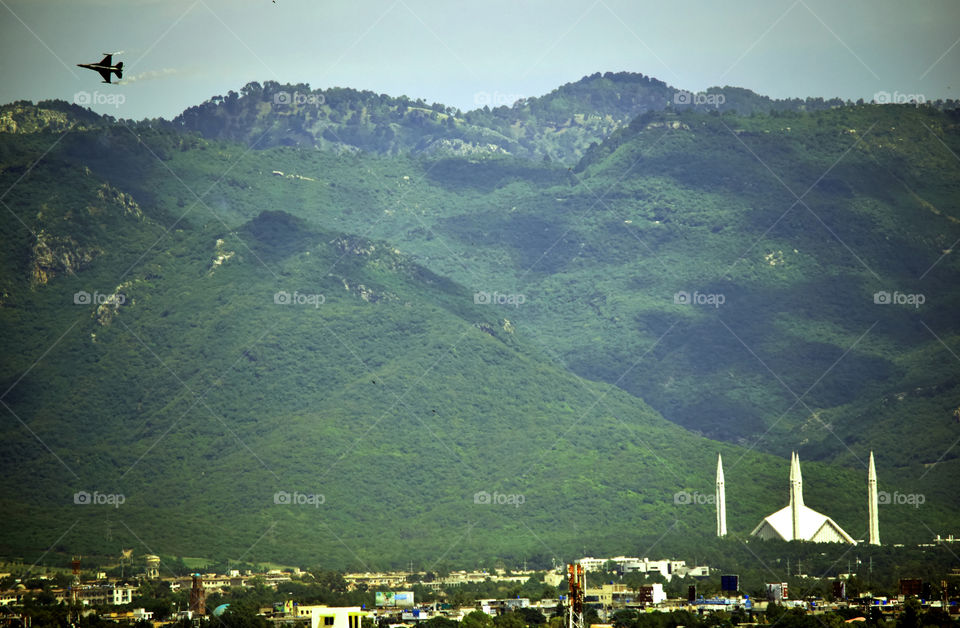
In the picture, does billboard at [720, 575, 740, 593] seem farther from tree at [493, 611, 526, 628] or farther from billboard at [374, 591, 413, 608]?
tree at [493, 611, 526, 628]

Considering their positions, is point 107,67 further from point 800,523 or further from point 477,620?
point 800,523

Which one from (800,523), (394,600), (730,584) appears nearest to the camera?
(394,600)

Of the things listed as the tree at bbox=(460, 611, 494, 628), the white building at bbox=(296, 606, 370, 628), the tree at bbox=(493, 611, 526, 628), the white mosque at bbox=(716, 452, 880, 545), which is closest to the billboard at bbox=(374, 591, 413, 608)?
the tree at bbox=(460, 611, 494, 628)

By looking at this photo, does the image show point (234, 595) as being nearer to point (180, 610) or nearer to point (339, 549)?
point (180, 610)

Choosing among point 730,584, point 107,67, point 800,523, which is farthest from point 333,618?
point 800,523

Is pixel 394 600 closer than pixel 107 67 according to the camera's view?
No

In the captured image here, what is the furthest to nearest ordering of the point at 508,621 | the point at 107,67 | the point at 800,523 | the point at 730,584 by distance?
the point at 800,523 → the point at 730,584 → the point at 508,621 → the point at 107,67

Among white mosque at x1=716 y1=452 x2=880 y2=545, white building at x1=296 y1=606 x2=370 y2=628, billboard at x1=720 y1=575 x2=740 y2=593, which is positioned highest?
white mosque at x1=716 y1=452 x2=880 y2=545

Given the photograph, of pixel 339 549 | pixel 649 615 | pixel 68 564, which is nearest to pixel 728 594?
pixel 649 615

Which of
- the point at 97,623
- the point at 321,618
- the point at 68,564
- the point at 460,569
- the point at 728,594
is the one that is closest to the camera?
the point at 321,618
